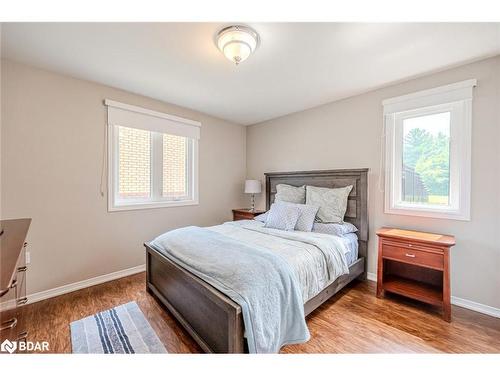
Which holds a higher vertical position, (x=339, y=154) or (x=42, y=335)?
(x=339, y=154)

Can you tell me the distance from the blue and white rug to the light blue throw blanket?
59 cm

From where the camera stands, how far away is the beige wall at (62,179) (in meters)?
2.16

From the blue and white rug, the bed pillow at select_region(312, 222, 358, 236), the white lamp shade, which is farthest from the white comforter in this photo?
the white lamp shade

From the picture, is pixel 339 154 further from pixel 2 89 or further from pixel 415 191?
Answer: pixel 2 89

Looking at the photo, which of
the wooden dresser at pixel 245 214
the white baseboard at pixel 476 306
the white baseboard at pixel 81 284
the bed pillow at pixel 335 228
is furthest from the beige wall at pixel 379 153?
the white baseboard at pixel 81 284

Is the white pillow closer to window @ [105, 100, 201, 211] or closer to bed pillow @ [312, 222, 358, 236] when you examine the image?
bed pillow @ [312, 222, 358, 236]

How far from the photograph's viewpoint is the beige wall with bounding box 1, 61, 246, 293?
2.16 meters

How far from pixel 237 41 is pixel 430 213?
8.49 feet

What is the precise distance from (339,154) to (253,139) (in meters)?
1.82

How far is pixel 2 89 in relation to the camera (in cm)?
208

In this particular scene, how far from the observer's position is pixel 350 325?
187cm

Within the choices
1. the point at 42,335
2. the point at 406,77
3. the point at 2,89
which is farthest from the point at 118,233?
the point at 406,77

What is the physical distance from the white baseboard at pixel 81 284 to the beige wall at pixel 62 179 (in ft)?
0.16
